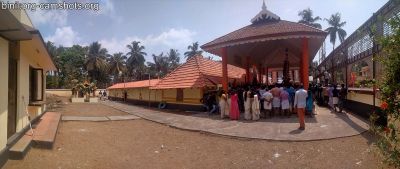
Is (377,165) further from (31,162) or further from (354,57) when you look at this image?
(354,57)

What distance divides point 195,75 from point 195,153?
1200 centimetres

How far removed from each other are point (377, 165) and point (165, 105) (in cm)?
1790

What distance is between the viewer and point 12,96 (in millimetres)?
8664

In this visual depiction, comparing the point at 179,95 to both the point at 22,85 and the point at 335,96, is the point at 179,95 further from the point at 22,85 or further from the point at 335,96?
the point at 22,85

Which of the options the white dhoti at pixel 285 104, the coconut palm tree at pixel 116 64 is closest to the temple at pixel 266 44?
the white dhoti at pixel 285 104

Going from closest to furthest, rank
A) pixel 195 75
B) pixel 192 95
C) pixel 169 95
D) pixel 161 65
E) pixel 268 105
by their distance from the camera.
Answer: pixel 268 105
pixel 192 95
pixel 195 75
pixel 169 95
pixel 161 65

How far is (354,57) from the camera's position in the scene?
15.5m

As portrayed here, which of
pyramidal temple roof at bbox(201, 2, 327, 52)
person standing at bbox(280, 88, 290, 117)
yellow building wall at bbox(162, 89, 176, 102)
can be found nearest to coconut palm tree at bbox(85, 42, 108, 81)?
yellow building wall at bbox(162, 89, 176, 102)

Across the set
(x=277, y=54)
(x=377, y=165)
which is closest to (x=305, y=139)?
(x=377, y=165)

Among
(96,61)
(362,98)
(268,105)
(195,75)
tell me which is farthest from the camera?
(96,61)

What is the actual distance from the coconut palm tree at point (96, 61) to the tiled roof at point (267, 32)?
45.9m

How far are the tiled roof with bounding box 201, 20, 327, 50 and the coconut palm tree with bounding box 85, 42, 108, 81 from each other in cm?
4595

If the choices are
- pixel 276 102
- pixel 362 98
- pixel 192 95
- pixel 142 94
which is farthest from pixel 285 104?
pixel 142 94

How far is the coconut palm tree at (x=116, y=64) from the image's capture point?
195 ft
